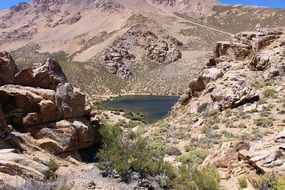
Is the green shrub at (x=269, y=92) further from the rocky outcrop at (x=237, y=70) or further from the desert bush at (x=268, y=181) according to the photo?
the desert bush at (x=268, y=181)

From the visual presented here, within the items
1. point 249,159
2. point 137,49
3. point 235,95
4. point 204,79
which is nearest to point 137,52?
point 137,49

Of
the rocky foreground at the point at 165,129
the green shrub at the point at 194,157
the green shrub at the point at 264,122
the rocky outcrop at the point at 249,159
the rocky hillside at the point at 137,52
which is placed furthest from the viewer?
the rocky hillside at the point at 137,52

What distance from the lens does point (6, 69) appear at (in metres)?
20.4

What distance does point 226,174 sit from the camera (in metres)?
16.5

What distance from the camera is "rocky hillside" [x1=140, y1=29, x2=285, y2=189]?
16.2 meters

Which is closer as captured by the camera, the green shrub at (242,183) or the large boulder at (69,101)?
the green shrub at (242,183)

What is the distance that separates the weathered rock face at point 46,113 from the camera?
18.3m

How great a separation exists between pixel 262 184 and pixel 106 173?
517cm

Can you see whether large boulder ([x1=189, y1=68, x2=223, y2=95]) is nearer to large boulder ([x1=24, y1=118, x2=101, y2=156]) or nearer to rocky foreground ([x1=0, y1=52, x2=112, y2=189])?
rocky foreground ([x1=0, y1=52, x2=112, y2=189])

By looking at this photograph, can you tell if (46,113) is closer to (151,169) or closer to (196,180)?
(151,169)

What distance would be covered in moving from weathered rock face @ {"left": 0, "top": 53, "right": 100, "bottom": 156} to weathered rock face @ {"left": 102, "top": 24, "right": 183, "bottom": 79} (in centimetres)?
9754

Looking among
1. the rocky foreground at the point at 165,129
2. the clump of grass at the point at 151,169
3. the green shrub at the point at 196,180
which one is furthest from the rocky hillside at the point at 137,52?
the green shrub at the point at 196,180

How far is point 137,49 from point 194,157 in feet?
379

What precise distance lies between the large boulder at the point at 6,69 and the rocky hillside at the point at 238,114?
28.6ft
